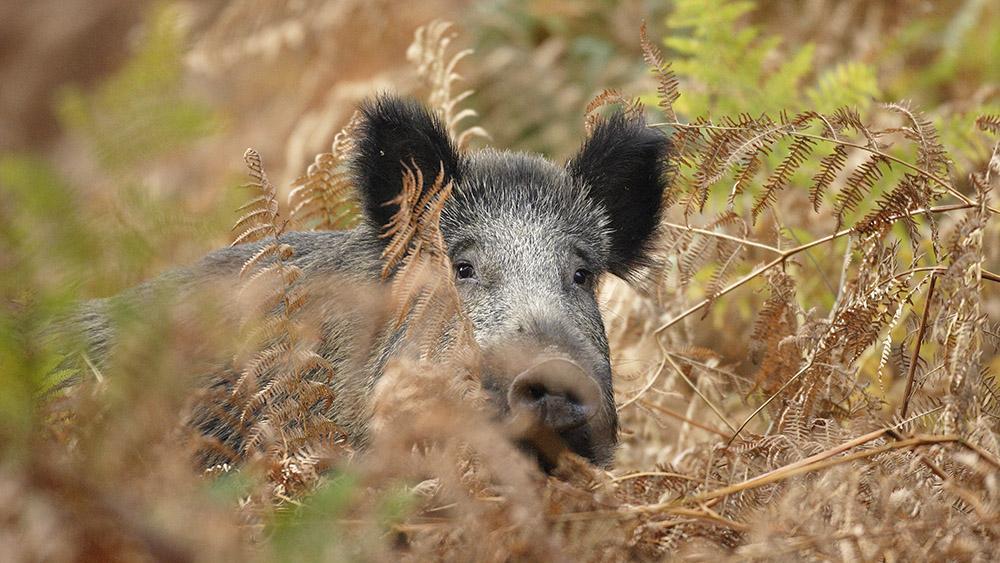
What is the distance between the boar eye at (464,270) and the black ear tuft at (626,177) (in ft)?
2.46

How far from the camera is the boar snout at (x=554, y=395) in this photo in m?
3.27

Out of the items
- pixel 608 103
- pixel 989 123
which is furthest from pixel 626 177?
pixel 989 123

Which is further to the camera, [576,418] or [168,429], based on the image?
[576,418]

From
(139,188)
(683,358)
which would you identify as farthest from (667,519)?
(683,358)

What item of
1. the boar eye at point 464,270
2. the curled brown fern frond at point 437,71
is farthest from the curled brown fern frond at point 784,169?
the curled brown fern frond at point 437,71

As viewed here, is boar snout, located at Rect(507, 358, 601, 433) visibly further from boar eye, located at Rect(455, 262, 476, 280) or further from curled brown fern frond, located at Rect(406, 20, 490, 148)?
curled brown fern frond, located at Rect(406, 20, 490, 148)

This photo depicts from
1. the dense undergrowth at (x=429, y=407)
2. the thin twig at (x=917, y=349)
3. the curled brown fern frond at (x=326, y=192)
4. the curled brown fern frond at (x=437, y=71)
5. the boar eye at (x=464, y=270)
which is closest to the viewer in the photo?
the dense undergrowth at (x=429, y=407)

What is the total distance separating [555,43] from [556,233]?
6.07m

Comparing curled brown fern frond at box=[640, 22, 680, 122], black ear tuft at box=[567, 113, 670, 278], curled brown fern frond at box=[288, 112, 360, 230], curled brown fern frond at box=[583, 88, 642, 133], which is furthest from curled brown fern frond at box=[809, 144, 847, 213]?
curled brown fern frond at box=[288, 112, 360, 230]

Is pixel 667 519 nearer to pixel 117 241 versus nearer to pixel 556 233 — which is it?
pixel 117 241

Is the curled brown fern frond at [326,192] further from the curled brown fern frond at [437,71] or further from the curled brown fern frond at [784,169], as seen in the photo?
the curled brown fern frond at [784,169]

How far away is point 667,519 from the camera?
2.71m

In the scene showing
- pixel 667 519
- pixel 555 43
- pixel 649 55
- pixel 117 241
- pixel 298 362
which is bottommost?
pixel 667 519

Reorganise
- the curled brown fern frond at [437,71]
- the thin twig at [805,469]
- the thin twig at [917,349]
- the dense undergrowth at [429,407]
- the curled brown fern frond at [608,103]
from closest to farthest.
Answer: the dense undergrowth at [429,407]
the thin twig at [805,469]
the thin twig at [917,349]
the curled brown fern frond at [608,103]
the curled brown fern frond at [437,71]
